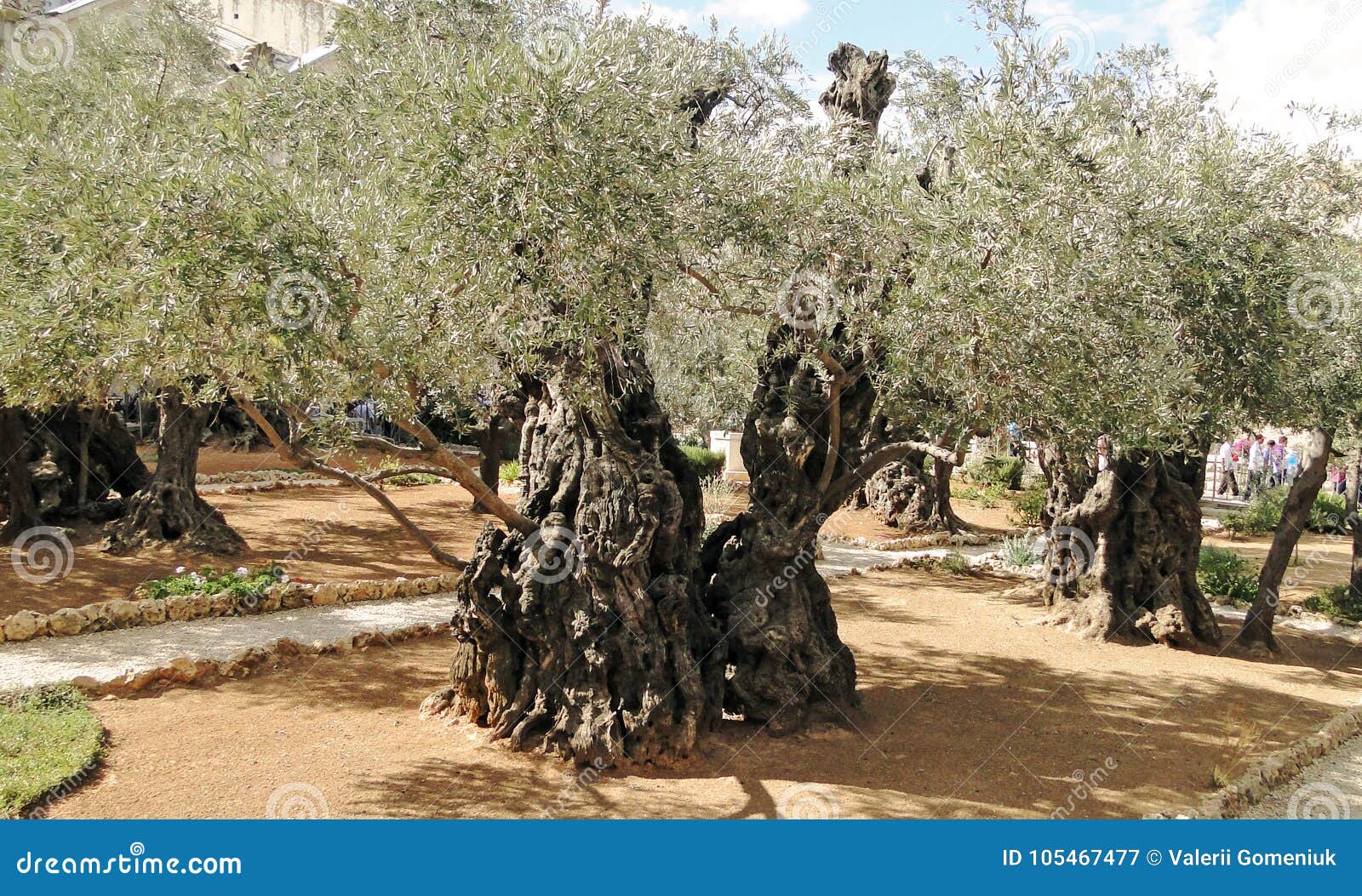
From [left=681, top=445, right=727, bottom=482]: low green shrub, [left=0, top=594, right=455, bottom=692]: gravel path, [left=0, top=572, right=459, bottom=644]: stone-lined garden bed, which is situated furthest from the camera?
[left=681, top=445, right=727, bottom=482]: low green shrub

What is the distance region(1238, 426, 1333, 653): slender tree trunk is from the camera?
1173 cm

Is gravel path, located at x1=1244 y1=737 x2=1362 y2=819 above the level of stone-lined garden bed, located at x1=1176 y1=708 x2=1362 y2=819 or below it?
below

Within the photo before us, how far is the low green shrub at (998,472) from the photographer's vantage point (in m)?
25.5

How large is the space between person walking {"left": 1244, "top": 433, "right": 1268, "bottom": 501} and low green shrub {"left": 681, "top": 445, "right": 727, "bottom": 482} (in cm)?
1433

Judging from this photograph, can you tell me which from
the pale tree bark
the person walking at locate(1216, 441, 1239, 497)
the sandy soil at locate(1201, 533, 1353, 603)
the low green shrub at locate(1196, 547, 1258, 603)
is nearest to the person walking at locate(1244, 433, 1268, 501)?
the person walking at locate(1216, 441, 1239, 497)

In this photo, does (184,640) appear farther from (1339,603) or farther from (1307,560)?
(1307,560)

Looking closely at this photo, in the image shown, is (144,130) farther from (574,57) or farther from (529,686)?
(529,686)

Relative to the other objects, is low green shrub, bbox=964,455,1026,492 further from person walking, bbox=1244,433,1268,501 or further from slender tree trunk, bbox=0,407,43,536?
slender tree trunk, bbox=0,407,43,536

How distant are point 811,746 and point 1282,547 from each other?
7664 millimetres

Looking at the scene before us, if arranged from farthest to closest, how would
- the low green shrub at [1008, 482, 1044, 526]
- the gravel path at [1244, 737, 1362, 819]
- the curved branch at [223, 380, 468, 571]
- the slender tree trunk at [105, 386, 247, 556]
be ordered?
the low green shrub at [1008, 482, 1044, 526] → the slender tree trunk at [105, 386, 247, 556] → the gravel path at [1244, 737, 1362, 819] → the curved branch at [223, 380, 468, 571]

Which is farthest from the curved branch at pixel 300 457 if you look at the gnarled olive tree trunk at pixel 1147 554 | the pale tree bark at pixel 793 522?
the gnarled olive tree trunk at pixel 1147 554

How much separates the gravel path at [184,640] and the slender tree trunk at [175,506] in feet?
10.4

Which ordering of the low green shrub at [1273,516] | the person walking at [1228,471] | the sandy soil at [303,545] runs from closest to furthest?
the sandy soil at [303,545] < the low green shrub at [1273,516] < the person walking at [1228,471]

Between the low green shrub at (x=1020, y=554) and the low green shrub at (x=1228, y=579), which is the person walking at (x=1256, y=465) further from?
the low green shrub at (x=1020, y=554)
